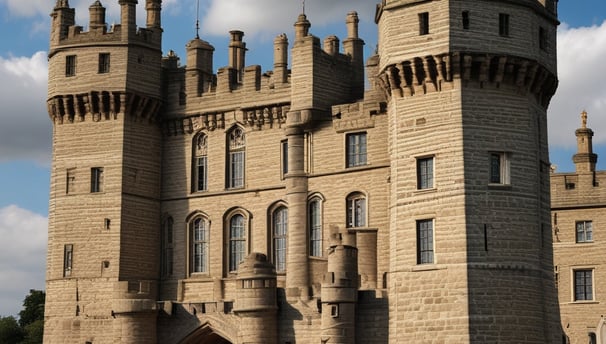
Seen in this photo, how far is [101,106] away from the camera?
52.3m

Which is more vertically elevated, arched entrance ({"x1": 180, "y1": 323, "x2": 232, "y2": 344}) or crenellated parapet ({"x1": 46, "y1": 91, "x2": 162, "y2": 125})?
crenellated parapet ({"x1": 46, "y1": 91, "x2": 162, "y2": 125})

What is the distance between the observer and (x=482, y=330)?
1572 inches

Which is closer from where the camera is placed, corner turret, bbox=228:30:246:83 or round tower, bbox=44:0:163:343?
round tower, bbox=44:0:163:343

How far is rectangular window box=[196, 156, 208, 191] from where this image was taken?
175 ft

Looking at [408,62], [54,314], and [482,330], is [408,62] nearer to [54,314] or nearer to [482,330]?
[482,330]

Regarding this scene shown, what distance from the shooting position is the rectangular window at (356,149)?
47.6 m

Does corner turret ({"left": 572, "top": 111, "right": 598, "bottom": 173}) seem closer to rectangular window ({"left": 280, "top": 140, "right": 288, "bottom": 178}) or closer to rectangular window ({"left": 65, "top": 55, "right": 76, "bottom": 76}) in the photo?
rectangular window ({"left": 280, "top": 140, "right": 288, "bottom": 178})

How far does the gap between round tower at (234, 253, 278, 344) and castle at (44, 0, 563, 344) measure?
0.25 feet

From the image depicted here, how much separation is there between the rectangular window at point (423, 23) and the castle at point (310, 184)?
2.2 inches

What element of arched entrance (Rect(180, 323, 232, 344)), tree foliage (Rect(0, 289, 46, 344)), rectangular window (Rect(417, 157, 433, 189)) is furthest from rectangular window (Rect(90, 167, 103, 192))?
tree foliage (Rect(0, 289, 46, 344))

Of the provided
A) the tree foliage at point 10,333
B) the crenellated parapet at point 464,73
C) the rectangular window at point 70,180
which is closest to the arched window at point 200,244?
the rectangular window at point 70,180

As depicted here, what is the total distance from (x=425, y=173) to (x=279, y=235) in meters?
10.5

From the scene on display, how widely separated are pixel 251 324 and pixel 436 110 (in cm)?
1055

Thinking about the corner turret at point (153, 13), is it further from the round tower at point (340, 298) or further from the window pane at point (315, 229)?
the round tower at point (340, 298)
